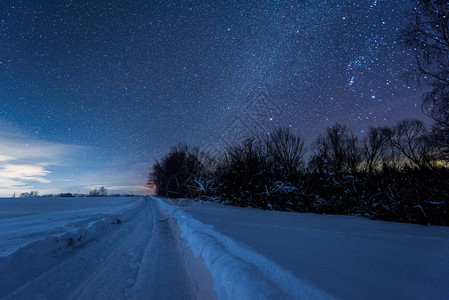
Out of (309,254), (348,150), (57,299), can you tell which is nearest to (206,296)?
(309,254)

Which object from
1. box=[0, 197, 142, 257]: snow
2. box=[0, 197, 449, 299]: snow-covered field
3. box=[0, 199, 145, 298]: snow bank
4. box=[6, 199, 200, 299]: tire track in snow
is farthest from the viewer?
box=[0, 197, 142, 257]: snow

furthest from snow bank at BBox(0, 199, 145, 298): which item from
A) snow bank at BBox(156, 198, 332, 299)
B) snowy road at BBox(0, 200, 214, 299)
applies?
snow bank at BBox(156, 198, 332, 299)

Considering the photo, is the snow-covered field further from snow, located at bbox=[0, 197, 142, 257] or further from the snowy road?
snow, located at bbox=[0, 197, 142, 257]

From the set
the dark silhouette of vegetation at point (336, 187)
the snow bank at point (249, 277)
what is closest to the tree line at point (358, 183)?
the dark silhouette of vegetation at point (336, 187)

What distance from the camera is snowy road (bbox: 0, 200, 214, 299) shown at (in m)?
2.20

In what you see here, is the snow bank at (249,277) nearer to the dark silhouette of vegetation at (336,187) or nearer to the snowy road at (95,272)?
the snowy road at (95,272)

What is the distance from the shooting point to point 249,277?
58.5 inches

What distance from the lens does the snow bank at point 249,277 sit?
1197 millimetres

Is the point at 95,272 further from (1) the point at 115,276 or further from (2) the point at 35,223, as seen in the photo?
(2) the point at 35,223

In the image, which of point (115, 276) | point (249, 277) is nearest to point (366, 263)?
point (249, 277)

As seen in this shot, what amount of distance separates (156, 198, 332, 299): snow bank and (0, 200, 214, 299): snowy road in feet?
1.69

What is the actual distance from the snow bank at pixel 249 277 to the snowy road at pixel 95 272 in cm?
52

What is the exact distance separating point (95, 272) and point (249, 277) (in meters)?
2.63

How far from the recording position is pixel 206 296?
1.96 metres
